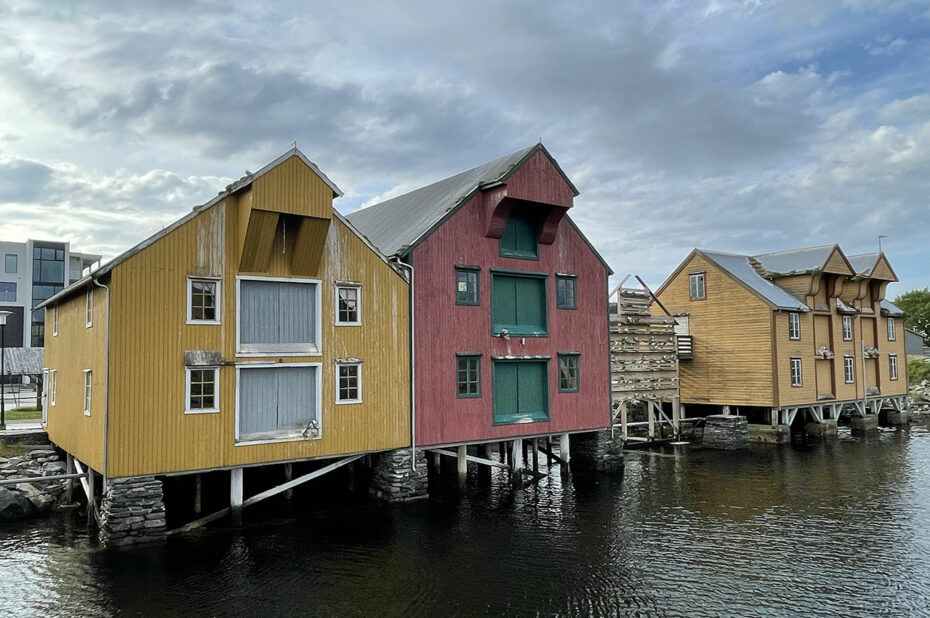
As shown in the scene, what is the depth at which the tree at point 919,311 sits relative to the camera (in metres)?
89.9

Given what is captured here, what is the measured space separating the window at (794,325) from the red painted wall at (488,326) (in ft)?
51.4

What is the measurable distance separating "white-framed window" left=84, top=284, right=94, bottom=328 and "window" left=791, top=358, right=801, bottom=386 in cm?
3392

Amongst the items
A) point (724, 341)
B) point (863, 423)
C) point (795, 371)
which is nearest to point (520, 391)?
point (724, 341)

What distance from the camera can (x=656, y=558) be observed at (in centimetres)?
1603

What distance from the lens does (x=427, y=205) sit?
27.2 m

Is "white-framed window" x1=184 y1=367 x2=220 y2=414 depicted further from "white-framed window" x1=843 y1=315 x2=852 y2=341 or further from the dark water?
"white-framed window" x1=843 y1=315 x2=852 y2=341

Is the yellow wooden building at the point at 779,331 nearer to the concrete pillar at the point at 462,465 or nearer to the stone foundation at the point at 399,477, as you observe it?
the concrete pillar at the point at 462,465

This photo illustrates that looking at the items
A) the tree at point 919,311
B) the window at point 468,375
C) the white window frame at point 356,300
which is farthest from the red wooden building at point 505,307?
the tree at point 919,311

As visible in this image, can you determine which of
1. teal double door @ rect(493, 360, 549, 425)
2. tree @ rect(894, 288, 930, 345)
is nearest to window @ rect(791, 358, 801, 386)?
teal double door @ rect(493, 360, 549, 425)

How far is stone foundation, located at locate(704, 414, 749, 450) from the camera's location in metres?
34.5

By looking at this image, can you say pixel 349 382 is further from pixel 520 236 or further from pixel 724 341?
pixel 724 341

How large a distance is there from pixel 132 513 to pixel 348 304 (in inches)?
316

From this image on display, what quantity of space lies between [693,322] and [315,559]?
97.3 feet

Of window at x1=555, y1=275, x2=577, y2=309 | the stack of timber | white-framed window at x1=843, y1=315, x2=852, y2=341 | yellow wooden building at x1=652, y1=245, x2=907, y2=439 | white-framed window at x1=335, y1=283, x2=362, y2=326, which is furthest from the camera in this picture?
white-framed window at x1=843, y1=315, x2=852, y2=341
